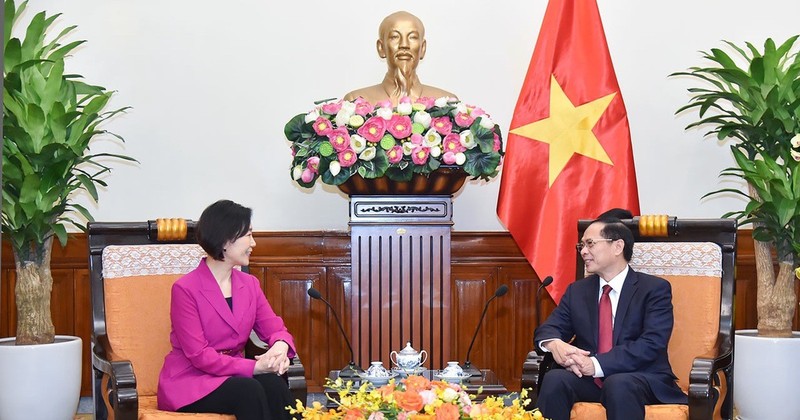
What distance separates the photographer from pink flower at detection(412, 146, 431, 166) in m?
3.43

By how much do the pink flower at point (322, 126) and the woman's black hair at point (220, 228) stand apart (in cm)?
53

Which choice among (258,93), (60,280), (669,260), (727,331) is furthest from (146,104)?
(727,331)

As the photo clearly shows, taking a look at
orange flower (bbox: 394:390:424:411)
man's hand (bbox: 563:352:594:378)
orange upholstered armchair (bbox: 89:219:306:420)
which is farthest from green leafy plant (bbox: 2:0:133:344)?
orange flower (bbox: 394:390:424:411)

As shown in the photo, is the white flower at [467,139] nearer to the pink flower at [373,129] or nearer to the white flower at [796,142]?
the pink flower at [373,129]

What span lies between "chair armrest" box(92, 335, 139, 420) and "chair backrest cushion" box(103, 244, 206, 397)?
0.13 metres

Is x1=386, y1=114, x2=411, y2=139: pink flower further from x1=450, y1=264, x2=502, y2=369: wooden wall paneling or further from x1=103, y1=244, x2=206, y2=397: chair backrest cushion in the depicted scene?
x1=450, y1=264, x2=502, y2=369: wooden wall paneling

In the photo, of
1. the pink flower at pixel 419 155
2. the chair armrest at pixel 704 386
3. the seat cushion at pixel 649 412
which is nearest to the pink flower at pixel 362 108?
the pink flower at pixel 419 155

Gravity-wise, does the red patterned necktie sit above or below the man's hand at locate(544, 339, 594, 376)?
above

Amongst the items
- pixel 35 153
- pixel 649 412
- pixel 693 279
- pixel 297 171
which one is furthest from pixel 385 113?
pixel 35 153

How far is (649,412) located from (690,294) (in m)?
0.63

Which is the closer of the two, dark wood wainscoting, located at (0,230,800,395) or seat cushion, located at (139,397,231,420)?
seat cushion, located at (139,397,231,420)

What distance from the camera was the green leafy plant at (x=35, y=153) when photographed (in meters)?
3.86

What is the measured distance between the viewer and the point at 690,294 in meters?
3.43

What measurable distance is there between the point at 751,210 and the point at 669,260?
0.90 metres
